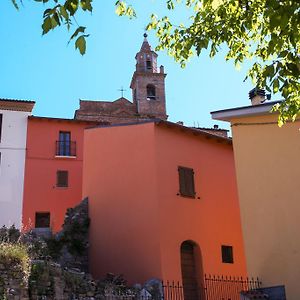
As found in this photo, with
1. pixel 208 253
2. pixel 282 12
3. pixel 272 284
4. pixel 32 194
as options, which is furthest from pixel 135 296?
pixel 32 194

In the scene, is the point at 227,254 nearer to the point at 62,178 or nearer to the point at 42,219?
the point at 42,219

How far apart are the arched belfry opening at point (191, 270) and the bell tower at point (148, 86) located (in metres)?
30.8

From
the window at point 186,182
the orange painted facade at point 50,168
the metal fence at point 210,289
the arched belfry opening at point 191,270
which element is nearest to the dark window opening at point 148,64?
the orange painted facade at point 50,168

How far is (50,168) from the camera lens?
97.0 ft

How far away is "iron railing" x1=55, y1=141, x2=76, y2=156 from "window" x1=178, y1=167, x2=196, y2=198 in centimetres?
1311

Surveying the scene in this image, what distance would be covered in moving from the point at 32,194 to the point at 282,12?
23999 millimetres

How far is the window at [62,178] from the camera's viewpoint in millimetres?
29422

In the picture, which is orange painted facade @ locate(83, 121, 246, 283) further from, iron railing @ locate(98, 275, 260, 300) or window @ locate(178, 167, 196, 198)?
iron railing @ locate(98, 275, 260, 300)

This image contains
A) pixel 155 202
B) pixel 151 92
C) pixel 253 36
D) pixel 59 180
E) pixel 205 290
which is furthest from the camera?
pixel 151 92

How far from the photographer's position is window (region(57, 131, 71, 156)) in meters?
30.1

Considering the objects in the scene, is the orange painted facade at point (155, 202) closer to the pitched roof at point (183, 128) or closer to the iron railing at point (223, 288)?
the pitched roof at point (183, 128)

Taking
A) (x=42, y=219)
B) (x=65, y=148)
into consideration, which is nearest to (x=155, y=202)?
(x=42, y=219)

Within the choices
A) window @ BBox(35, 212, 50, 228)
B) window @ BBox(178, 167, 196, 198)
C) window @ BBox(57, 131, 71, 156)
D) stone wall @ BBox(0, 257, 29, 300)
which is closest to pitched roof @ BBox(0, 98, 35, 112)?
window @ BBox(57, 131, 71, 156)

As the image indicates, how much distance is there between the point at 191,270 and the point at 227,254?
1671mm
